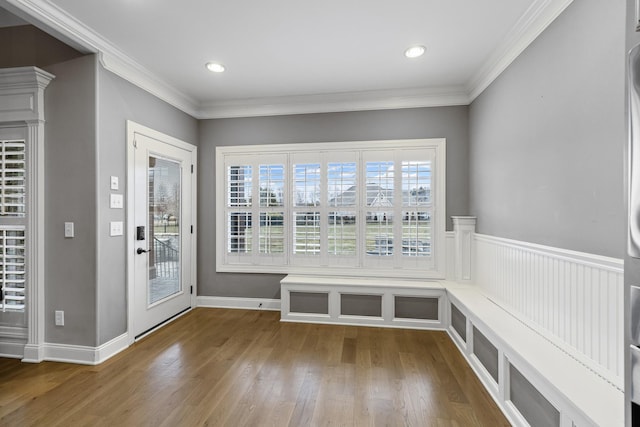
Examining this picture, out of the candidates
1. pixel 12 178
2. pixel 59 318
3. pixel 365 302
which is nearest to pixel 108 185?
pixel 12 178

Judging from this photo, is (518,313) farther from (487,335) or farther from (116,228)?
(116,228)

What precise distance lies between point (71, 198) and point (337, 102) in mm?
2884

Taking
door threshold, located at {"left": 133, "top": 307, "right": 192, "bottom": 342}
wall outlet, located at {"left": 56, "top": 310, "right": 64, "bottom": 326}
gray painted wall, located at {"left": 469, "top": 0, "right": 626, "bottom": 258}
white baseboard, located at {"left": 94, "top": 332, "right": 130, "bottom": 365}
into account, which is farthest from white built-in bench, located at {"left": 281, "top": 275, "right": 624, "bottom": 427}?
wall outlet, located at {"left": 56, "top": 310, "right": 64, "bottom": 326}

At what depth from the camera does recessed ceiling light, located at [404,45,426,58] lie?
2.57 m

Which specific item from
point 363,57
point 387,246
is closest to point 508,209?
point 387,246

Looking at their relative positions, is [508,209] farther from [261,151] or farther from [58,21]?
[58,21]

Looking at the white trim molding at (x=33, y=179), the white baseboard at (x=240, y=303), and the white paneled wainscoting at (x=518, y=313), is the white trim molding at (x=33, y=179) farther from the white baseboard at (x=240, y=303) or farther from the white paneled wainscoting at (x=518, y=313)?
the white paneled wainscoting at (x=518, y=313)

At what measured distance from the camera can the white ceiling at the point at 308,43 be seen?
2.06m

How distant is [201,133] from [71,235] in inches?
80.2

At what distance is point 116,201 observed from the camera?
2.67 metres

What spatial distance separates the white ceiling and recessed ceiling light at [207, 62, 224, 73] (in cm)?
7

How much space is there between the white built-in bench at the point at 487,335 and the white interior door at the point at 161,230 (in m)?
1.34

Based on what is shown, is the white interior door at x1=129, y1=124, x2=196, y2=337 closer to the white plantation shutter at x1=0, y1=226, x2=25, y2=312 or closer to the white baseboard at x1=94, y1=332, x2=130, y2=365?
the white baseboard at x1=94, y1=332, x2=130, y2=365

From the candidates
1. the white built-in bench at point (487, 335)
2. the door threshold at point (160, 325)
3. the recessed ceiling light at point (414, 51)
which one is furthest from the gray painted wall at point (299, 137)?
the recessed ceiling light at point (414, 51)
